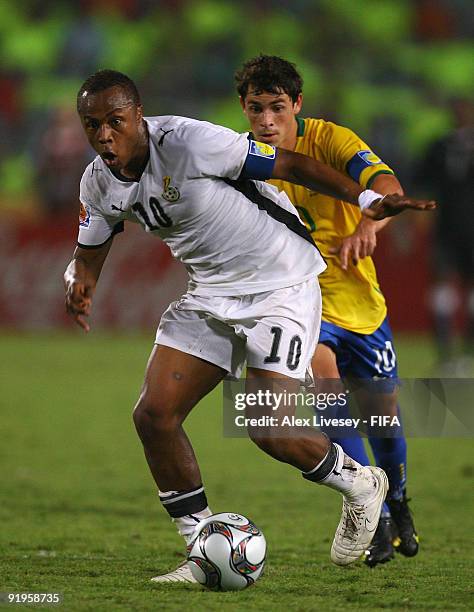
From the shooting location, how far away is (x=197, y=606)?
3619 millimetres

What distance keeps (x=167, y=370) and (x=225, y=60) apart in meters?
13.3

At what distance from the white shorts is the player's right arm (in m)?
0.29

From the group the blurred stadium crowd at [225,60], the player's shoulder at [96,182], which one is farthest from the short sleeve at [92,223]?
the blurred stadium crowd at [225,60]

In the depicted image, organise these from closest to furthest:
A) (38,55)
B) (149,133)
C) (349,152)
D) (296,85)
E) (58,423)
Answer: (149,133) < (349,152) < (296,85) < (58,423) < (38,55)

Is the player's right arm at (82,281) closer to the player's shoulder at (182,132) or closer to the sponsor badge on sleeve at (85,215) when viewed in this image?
the sponsor badge on sleeve at (85,215)

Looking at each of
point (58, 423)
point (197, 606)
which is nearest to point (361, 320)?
point (197, 606)

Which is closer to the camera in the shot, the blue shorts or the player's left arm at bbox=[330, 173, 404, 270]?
the player's left arm at bbox=[330, 173, 404, 270]

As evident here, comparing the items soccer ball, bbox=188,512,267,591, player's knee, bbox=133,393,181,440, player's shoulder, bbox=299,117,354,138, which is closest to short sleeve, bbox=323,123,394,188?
player's shoulder, bbox=299,117,354,138

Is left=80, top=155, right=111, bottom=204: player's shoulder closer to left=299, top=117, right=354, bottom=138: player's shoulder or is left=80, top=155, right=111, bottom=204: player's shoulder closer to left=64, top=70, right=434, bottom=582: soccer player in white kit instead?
left=64, top=70, right=434, bottom=582: soccer player in white kit

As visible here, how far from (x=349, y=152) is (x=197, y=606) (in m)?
1.85

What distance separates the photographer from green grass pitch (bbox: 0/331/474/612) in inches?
152

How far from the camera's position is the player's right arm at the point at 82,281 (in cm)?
420

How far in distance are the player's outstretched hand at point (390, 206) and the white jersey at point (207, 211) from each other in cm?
50

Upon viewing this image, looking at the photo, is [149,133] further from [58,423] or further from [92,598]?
[58,423]
